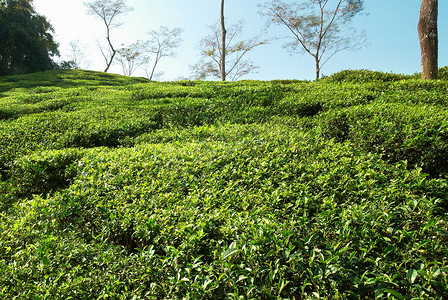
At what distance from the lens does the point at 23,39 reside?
27219 mm

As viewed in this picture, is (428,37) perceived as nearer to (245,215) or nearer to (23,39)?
(245,215)

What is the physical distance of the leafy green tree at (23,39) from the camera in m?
26.2

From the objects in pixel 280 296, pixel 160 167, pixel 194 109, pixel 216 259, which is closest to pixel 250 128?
pixel 160 167

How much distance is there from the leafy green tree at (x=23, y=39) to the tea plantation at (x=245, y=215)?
26.9 meters

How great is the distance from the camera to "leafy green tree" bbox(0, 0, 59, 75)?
26.2 m

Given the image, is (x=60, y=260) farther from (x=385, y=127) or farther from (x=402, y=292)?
(x=385, y=127)

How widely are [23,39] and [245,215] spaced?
33673mm

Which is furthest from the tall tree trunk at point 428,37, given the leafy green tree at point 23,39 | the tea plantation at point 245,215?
the leafy green tree at point 23,39

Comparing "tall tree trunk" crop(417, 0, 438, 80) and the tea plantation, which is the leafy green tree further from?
"tall tree trunk" crop(417, 0, 438, 80)

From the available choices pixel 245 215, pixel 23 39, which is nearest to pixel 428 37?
pixel 245 215

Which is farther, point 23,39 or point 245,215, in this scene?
point 23,39

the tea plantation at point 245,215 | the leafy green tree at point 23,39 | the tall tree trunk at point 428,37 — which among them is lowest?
the tea plantation at point 245,215

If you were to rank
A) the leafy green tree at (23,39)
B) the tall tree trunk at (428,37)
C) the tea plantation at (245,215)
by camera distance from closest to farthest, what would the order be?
1. the tea plantation at (245,215)
2. the tall tree trunk at (428,37)
3. the leafy green tree at (23,39)

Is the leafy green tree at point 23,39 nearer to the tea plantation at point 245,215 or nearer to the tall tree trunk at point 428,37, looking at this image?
the tea plantation at point 245,215
